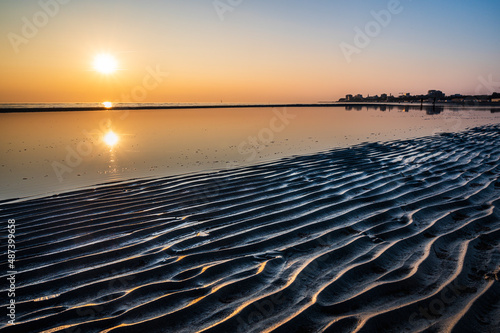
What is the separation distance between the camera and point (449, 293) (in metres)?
2.37

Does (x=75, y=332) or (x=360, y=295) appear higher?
(x=360, y=295)

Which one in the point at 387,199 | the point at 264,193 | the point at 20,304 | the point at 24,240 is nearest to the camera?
the point at 20,304

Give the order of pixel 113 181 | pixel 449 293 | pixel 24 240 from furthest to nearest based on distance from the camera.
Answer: pixel 113 181 → pixel 24 240 → pixel 449 293

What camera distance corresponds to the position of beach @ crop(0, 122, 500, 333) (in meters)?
2.23

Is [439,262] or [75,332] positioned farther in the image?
[439,262]

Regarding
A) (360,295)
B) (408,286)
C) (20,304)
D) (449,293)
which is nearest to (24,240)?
(20,304)

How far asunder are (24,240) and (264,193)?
133 inches

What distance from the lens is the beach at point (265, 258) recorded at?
7.31 ft

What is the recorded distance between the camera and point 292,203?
15.7 feet

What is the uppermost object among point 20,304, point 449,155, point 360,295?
point 449,155

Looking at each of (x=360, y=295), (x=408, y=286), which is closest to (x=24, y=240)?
(x=360, y=295)

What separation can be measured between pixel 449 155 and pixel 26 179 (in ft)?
34.6

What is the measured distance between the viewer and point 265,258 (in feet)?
10.1

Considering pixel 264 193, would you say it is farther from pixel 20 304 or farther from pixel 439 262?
pixel 20 304
